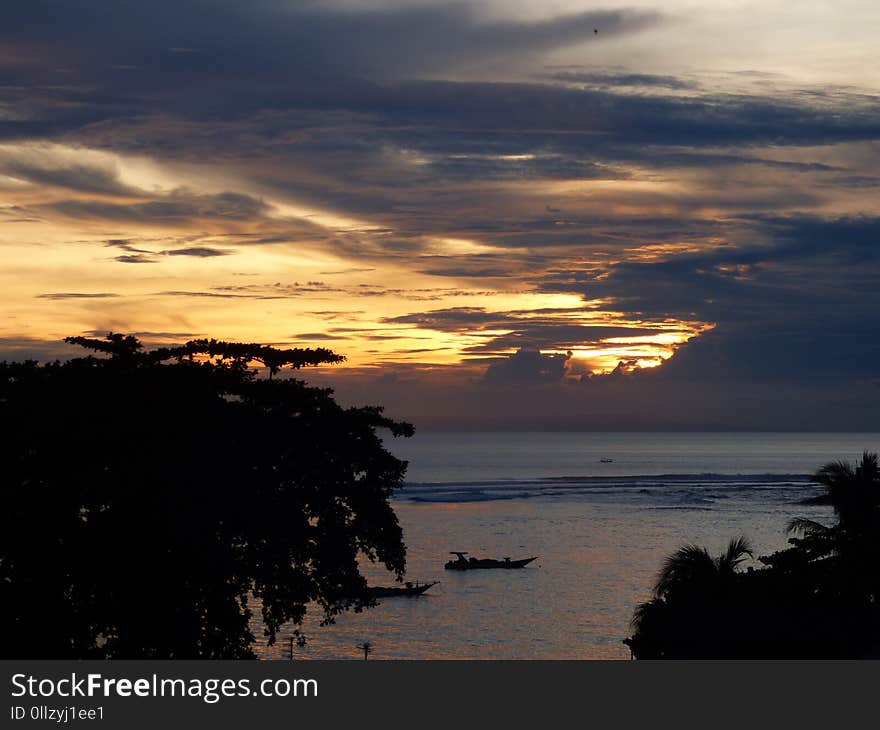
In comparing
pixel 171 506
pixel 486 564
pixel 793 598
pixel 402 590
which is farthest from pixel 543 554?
pixel 171 506

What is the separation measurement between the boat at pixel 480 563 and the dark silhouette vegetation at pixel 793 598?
46079 millimetres

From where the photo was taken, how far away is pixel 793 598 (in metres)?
30.6

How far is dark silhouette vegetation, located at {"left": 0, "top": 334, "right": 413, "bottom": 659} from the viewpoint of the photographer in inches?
891

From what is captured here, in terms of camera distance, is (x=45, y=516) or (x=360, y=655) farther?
(x=360, y=655)

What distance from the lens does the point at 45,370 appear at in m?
26.5

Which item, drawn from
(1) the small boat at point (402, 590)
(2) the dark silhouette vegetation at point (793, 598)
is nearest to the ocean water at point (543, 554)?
(1) the small boat at point (402, 590)

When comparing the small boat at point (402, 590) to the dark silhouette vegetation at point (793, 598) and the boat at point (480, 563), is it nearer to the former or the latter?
the boat at point (480, 563)

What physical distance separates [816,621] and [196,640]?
56.1ft

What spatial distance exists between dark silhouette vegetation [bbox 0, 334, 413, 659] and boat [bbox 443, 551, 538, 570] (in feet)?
174

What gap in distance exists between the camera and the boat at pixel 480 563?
→ 79000mm

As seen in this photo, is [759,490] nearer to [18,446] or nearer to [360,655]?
[360,655]
